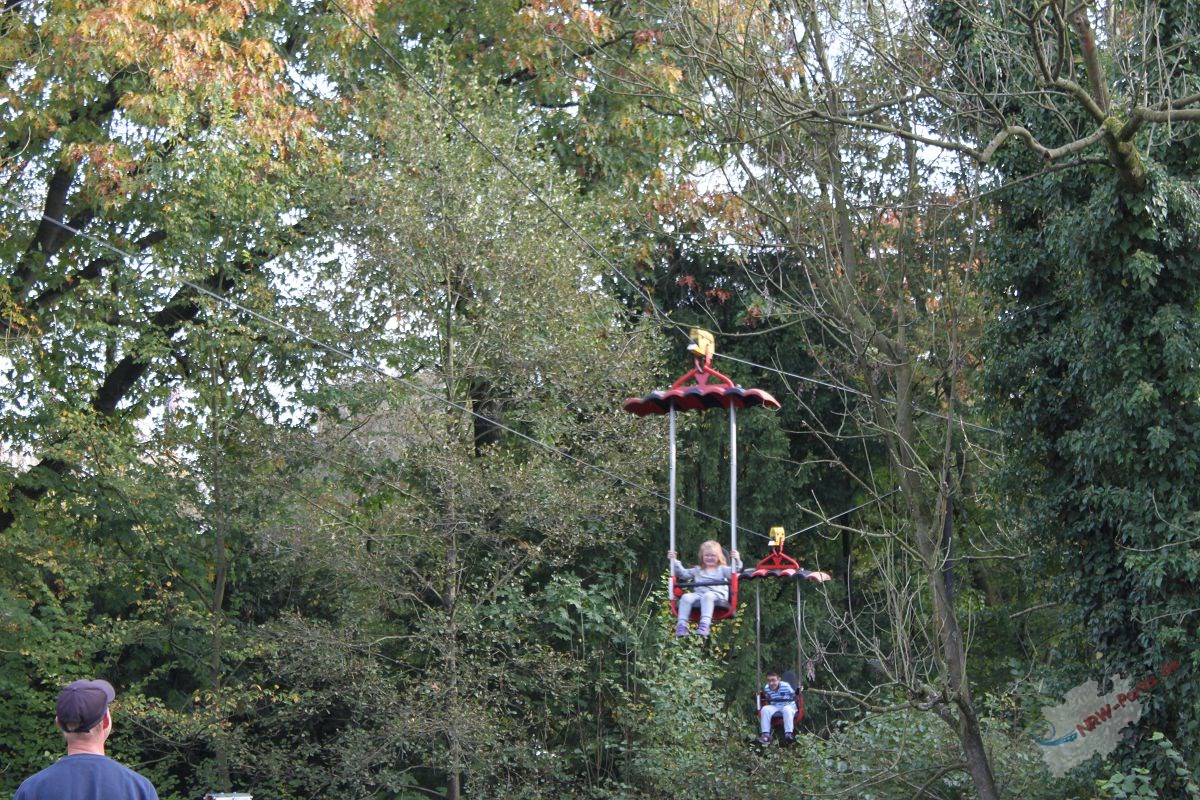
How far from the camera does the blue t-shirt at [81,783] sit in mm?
4125

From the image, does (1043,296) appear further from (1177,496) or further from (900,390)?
(1177,496)

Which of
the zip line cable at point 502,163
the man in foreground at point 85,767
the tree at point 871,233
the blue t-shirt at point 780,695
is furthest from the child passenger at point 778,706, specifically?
the man in foreground at point 85,767

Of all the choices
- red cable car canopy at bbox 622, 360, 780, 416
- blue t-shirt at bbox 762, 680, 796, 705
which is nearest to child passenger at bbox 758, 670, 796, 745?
blue t-shirt at bbox 762, 680, 796, 705

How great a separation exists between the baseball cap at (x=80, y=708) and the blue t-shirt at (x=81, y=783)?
10 cm

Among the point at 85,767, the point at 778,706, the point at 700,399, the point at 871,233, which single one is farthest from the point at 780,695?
the point at 85,767

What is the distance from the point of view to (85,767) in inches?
164

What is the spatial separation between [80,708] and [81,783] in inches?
8.8

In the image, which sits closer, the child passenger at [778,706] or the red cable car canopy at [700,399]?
the red cable car canopy at [700,399]

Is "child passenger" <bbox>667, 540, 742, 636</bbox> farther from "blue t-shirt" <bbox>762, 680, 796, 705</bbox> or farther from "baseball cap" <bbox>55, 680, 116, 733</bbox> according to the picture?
"baseball cap" <bbox>55, 680, 116, 733</bbox>

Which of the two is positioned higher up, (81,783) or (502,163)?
(502,163)

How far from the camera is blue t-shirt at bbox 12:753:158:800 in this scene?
13.5 ft

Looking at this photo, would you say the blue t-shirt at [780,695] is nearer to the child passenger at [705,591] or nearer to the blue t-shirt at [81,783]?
the child passenger at [705,591]

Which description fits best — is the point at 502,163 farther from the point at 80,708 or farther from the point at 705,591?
the point at 80,708

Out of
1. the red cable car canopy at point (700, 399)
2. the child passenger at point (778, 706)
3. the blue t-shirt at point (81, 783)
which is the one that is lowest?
the child passenger at point (778, 706)
